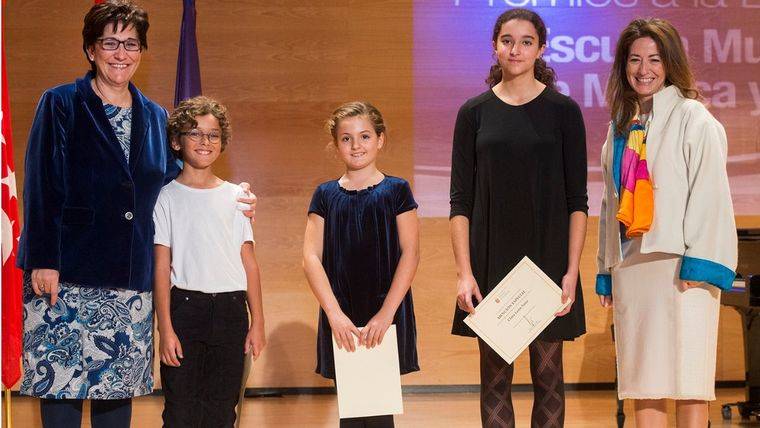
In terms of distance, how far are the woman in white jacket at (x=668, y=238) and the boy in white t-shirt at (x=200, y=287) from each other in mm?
1176

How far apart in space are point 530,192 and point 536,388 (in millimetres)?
595

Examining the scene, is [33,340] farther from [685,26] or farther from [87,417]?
[685,26]

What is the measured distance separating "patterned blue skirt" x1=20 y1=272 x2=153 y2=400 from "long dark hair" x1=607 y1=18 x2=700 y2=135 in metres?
1.61

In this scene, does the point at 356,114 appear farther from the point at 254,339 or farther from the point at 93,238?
the point at 93,238

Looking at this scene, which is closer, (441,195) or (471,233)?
(471,233)

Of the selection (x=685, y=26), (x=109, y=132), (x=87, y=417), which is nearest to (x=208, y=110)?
(x=109, y=132)

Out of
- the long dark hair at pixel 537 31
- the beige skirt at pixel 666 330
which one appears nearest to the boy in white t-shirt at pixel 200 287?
the long dark hair at pixel 537 31

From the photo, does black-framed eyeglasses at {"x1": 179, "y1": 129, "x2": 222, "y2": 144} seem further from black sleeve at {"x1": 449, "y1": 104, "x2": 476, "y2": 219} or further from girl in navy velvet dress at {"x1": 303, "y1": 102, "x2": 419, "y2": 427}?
black sleeve at {"x1": 449, "y1": 104, "x2": 476, "y2": 219}

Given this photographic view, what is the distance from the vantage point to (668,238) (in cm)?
268

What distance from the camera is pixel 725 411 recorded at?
484cm

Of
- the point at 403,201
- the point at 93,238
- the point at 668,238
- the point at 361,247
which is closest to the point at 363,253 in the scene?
the point at 361,247

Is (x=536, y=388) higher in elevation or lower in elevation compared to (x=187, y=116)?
lower

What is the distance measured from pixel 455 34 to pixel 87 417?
314 cm

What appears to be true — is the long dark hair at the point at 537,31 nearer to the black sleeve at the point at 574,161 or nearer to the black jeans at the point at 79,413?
the black sleeve at the point at 574,161
